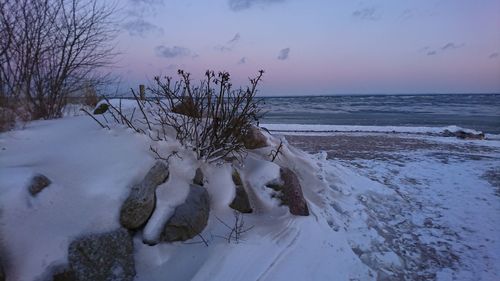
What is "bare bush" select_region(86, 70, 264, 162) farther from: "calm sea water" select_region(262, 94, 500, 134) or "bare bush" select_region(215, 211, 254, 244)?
"calm sea water" select_region(262, 94, 500, 134)

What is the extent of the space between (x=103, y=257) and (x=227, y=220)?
1.48m

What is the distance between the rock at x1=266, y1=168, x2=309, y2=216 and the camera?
4.79m

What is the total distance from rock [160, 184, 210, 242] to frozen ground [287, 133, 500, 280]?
2.02 meters

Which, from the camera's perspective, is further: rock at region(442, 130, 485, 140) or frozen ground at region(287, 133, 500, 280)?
rock at region(442, 130, 485, 140)

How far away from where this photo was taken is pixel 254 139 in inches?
243

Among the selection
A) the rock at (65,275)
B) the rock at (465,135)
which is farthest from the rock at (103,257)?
the rock at (465,135)

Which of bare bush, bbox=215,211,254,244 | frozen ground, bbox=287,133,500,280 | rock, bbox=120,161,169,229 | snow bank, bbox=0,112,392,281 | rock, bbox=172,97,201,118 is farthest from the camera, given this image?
rock, bbox=172,97,201,118

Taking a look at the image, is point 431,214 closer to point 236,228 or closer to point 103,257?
point 236,228

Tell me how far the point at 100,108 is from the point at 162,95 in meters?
1.29

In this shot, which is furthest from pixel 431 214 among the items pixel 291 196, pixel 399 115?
pixel 399 115

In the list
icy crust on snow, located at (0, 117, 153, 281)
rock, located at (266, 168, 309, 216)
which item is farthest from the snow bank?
rock, located at (266, 168, 309, 216)

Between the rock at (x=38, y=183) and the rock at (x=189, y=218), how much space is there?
1146mm

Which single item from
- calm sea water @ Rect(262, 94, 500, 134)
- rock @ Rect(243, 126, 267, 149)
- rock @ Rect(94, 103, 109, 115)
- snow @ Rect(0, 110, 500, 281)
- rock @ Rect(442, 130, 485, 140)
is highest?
rock @ Rect(94, 103, 109, 115)

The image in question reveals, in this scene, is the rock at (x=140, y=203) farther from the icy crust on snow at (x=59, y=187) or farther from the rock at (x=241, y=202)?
the rock at (x=241, y=202)
